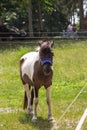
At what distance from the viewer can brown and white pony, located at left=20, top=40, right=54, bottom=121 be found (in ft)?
26.9

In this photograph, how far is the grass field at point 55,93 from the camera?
884cm

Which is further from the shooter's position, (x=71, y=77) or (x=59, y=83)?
(x=71, y=77)

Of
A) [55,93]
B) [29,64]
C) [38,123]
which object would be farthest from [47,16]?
[38,123]

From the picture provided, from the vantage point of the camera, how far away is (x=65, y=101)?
1129cm

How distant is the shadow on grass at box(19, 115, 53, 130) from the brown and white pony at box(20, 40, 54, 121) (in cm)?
13

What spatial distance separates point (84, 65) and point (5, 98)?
7.13m

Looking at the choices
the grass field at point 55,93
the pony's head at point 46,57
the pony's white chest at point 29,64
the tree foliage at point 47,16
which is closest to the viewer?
the pony's head at point 46,57

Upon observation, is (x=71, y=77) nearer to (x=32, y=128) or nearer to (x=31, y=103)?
(x=31, y=103)

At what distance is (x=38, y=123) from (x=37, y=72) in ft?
3.35

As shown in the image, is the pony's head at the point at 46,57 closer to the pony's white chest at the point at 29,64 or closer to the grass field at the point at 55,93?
the pony's white chest at the point at 29,64

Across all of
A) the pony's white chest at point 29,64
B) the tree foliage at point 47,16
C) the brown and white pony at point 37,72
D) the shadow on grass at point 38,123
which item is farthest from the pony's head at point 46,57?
the tree foliage at point 47,16

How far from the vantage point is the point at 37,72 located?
28.5 ft

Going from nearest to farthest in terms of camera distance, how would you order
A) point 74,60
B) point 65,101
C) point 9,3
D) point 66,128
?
point 66,128 → point 65,101 → point 74,60 → point 9,3

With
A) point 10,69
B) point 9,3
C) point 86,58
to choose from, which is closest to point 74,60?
point 86,58
